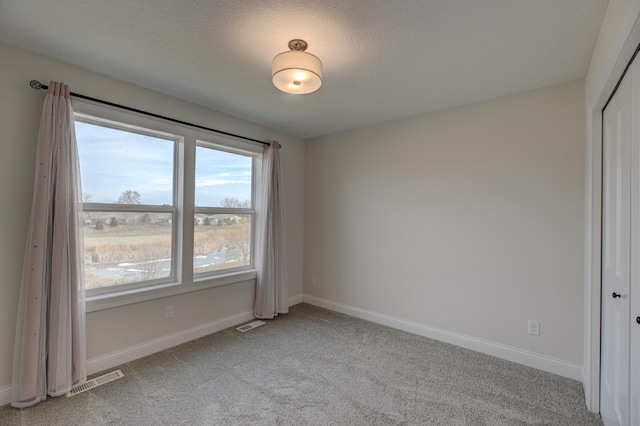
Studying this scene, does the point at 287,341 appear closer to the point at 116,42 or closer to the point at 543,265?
the point at 543,265

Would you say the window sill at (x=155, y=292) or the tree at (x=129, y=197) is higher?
the tree at (x=129, y=197)

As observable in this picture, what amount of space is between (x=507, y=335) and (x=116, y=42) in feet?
13.1

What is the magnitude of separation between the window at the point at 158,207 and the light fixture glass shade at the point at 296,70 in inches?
60.0

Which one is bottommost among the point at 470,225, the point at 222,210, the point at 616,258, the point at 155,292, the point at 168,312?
the point at 168,312

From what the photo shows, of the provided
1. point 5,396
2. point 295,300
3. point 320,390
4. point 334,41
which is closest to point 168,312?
point 5,396

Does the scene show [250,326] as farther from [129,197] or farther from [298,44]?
[298,44]

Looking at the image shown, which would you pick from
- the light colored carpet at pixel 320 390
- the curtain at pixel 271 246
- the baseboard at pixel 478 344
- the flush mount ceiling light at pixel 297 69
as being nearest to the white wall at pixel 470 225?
the baseboard at pixel 478 344

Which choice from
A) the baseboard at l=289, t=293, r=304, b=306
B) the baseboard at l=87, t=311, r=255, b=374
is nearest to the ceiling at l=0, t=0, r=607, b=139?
the baseboard at l=87, t=311, r=255, b=374

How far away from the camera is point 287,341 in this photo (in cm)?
313

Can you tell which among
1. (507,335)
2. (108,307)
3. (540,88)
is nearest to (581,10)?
(540,88)

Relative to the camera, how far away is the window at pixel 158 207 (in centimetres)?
255

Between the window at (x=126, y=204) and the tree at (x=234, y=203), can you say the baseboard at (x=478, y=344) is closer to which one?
the tree at (x=234, y=203)

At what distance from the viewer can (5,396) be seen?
206cm

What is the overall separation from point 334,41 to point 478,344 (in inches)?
119
